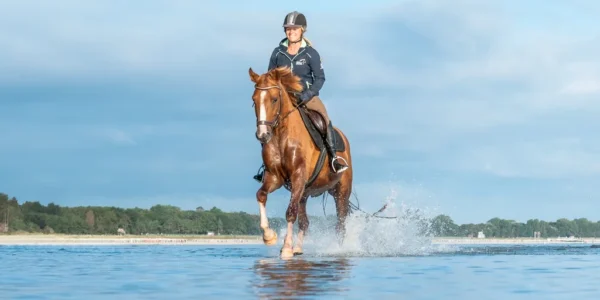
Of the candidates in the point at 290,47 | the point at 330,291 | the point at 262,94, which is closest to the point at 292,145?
the point at 262,94

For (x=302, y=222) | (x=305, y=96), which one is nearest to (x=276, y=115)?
(x=305, y=96)

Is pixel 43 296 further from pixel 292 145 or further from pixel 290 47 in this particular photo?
pixel 290 47

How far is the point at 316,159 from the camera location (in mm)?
21172

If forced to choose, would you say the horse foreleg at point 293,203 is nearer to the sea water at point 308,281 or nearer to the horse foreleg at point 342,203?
the sea water at point 308,281

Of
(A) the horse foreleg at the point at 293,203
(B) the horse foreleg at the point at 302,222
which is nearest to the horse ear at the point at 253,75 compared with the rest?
(A) the horse foreleg at the point at 293,203

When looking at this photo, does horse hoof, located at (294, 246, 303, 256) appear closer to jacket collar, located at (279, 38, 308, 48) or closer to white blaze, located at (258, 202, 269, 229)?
white blaze, located at (258, 202, 269, 229)

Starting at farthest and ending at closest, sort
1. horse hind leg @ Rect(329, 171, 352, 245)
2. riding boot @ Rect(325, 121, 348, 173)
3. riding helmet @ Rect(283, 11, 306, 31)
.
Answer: horse hind leg @ Rect(329, 171, 352, 245) < riding boot @ Rect(325, 121, 348, 173) < riding helmet @ Rect(283, 11, 306, 31)

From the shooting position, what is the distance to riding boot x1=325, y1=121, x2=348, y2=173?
21436 millimetres

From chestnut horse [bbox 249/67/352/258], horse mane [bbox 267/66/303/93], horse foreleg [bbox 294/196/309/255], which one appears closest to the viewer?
chestnut horse [bbox 249/67/352/258]

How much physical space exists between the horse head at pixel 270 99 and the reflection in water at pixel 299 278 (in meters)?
2.72

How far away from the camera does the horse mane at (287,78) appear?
63.8 ft

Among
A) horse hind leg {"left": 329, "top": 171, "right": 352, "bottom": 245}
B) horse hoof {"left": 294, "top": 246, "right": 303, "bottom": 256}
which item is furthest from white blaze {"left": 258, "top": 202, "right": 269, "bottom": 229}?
horse hind leg {"left": 329, "top": 171, "right": 352, "bottom": 245}

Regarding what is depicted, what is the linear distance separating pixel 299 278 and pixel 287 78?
7.27m

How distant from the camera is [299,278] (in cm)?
1355
